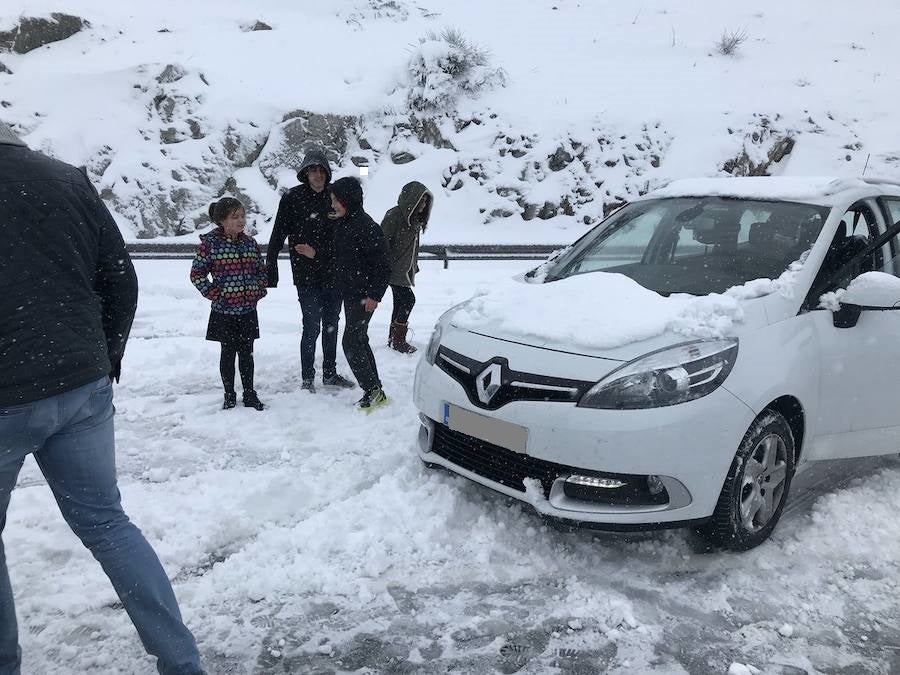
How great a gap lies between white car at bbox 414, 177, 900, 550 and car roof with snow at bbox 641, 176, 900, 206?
0.05 feet

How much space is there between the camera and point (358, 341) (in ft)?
17.0

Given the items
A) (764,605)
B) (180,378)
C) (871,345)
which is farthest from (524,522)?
(180,378)

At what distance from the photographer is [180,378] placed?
6.00 metres

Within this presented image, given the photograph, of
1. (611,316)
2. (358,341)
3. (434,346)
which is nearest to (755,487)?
(611,316)

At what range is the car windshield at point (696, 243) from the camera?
3.65 meters

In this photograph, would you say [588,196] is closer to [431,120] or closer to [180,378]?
[431,120]

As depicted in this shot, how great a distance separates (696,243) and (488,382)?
170cm

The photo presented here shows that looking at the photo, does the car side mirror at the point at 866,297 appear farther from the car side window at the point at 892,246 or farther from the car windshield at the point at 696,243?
the car side window at the point at 892,246

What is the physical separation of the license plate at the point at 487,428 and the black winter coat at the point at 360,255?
1.86 metres

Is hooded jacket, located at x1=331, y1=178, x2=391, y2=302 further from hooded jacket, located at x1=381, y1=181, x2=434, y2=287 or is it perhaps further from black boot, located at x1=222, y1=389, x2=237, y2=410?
hooded jacket, located at x1=381, y1=181, x2=434, y2=287

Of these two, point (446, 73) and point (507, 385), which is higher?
point (446, 73)

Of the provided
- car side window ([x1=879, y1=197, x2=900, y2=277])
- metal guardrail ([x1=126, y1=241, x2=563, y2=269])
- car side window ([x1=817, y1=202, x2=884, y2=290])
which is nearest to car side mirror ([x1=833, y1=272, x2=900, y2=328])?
car side window ([x1=817, y1=202, x2=884, y2=290])

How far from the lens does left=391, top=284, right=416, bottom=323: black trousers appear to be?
22.5 feet

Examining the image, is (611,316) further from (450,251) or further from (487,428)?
(450,251)
